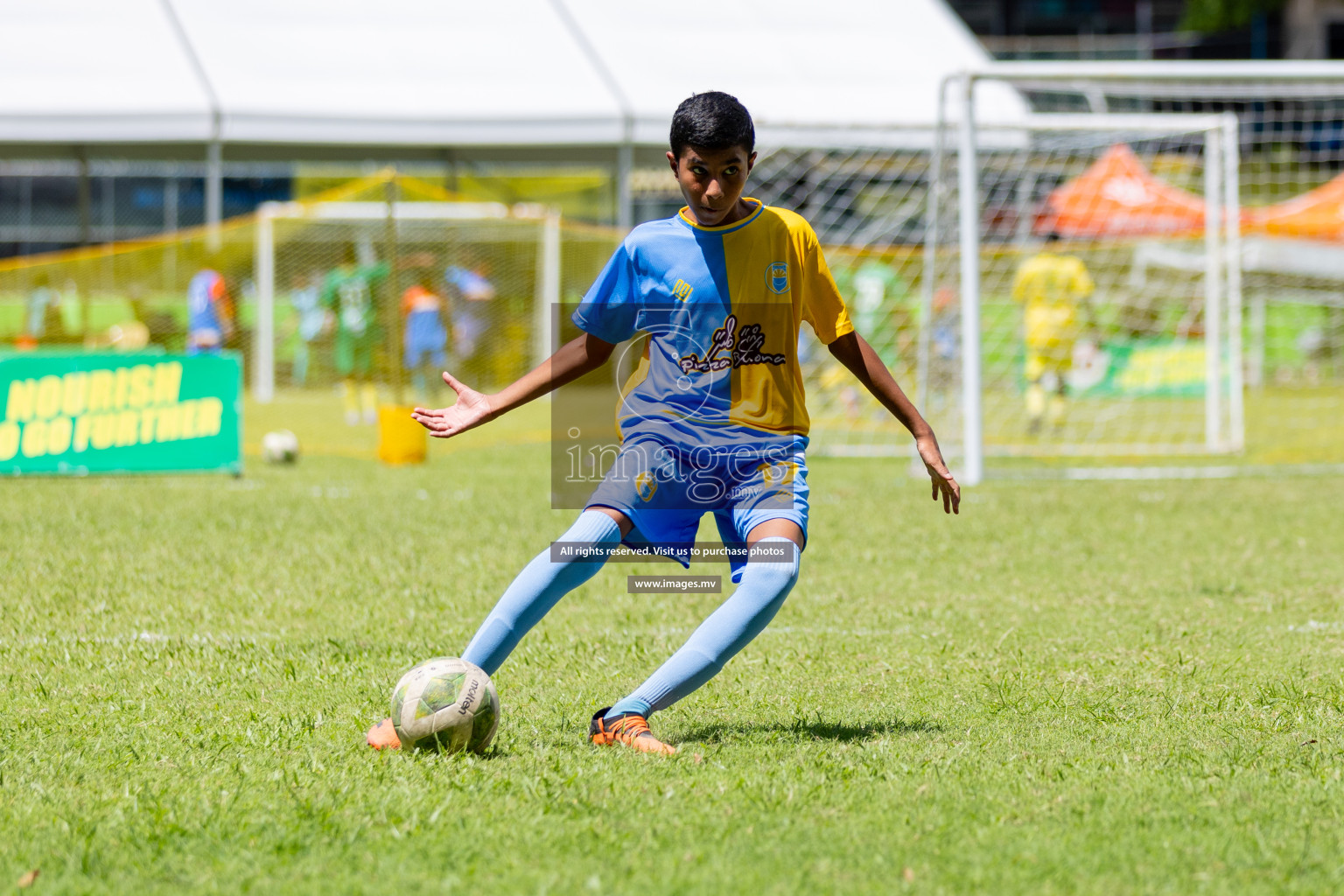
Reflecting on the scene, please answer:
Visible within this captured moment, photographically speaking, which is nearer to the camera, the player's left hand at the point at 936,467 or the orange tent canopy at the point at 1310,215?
the player's left hand at the point at 936,467

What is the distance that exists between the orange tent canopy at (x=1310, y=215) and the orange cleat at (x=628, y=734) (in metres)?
18.7

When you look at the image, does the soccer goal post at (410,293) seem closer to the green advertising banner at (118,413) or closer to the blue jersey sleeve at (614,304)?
the green advertising banner at (118,413)

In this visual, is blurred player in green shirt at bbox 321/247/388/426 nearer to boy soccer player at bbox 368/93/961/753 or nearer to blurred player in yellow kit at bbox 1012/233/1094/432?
blurred player in yellow kit at bbox 1012/233/1094/432

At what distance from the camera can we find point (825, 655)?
16.0 ft

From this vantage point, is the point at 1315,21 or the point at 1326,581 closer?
the point at 1326,581

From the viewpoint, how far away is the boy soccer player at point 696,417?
350 cm

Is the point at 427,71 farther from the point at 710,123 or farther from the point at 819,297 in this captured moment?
the point at 710,123

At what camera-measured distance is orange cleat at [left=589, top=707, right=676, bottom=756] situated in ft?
11.5

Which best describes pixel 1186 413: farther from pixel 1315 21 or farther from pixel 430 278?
pixel 1315 21

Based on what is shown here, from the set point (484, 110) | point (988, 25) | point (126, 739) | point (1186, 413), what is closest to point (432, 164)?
point (484, 110)

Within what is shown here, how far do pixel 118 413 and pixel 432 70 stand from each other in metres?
10.2

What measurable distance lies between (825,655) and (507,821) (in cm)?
208

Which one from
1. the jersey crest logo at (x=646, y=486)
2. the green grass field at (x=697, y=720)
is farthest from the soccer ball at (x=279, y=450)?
the jersey crest logo at (x=646, y=486)

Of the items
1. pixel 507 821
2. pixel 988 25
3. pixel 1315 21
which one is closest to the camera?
pixel 507 821
